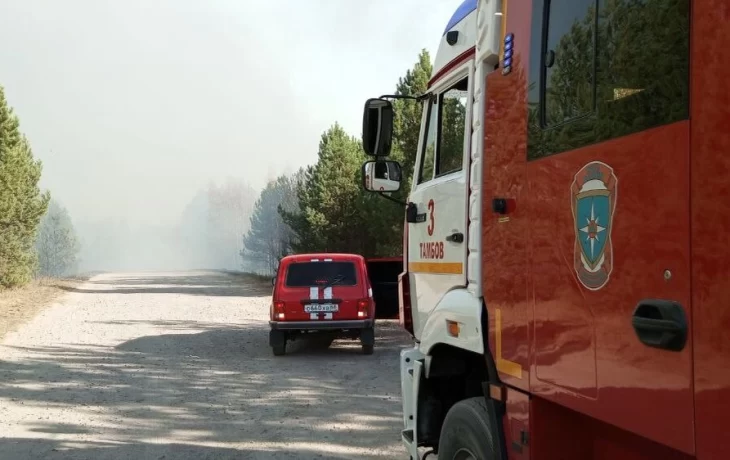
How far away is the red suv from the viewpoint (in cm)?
1227

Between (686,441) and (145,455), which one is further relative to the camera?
(145,455)

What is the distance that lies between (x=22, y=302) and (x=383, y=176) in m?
23.3

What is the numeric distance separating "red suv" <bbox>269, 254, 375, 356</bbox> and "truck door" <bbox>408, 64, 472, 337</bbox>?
25.4ft

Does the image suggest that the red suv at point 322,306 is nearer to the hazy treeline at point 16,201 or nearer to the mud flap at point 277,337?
the mud flap at point 277,337

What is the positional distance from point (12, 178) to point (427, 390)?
30.0 metres

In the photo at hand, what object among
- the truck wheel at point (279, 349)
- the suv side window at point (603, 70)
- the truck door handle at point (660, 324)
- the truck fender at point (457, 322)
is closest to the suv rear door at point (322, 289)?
the truck wheel at point (279, 349)

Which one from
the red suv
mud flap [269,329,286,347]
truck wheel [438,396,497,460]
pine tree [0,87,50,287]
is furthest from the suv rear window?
pine tree [0,87,50,287]

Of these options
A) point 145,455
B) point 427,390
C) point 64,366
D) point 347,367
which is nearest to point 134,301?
point 64,366

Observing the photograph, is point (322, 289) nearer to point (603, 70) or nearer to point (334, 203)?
point (603, 70)

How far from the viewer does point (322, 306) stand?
1233 centimetres

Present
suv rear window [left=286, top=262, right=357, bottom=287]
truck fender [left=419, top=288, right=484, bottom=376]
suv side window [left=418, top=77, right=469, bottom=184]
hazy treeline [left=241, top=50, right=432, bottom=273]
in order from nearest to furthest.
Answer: truck fender [left=419, top=288, right=484, bottom=376], suv side window [left=418, top=77, right=469, bottom=184], suv rear window [left=286, top=262, right=357, bottom=287], hazy treeline [left=241, top=50, right=432, bottom=273]

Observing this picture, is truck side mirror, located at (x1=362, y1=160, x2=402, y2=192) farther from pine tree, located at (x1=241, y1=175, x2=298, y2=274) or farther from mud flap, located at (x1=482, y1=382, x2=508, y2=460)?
pine tree, located at (x1=241, y1=175, x2=298, y2=274)

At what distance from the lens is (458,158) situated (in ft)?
12.6

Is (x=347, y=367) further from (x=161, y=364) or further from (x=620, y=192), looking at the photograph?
(x=620, y=192)
